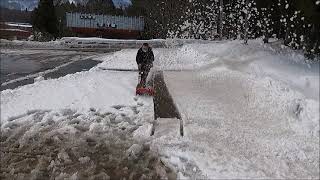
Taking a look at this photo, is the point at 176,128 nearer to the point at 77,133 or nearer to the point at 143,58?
the point at 77,133

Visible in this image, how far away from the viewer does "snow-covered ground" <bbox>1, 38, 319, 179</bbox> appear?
913 centimetres

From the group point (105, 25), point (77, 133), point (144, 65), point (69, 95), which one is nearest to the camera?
point (77, 133)

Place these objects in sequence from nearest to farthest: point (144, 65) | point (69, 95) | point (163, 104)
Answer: point (163, 104)
point (69, 95)
point (144, 65)

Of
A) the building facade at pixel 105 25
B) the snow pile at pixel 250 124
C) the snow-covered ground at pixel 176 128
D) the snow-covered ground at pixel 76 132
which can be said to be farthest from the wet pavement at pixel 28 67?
the building facade at pixel 105 25

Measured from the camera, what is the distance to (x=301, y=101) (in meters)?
12.2

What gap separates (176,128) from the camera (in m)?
11.8

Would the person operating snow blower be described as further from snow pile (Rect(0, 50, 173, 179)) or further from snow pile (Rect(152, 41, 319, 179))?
snow pile (Rect(152, 41, 319, 179))

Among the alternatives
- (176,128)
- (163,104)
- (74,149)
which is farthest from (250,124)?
(74,149)

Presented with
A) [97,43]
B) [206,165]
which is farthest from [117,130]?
[97,43]

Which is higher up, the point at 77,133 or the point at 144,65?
the point at 144,65

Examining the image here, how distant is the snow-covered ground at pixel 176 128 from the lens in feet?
30.0

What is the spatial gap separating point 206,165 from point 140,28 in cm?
5592

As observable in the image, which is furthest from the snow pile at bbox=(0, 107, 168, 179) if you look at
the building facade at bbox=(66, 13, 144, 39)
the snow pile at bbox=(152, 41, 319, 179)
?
the building facade at bbox=(66, 13, 144, 39)

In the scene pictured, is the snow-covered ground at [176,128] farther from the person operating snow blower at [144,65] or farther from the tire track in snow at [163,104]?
the person operating snow blower at [144,65]
